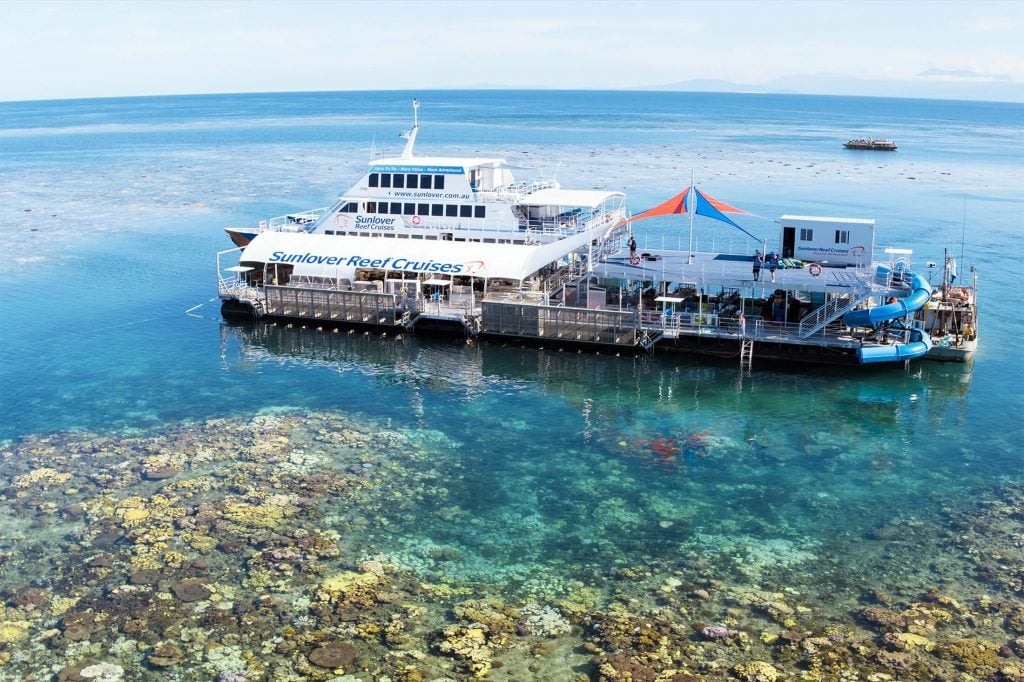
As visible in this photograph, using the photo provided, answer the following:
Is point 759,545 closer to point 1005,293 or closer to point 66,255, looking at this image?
point 1005,293

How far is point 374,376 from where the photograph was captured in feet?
150

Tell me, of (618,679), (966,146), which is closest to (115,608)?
(618,679)

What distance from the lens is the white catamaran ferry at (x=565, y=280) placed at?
1842 inches

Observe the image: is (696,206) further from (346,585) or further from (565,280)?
(346,585)

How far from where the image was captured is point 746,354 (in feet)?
155

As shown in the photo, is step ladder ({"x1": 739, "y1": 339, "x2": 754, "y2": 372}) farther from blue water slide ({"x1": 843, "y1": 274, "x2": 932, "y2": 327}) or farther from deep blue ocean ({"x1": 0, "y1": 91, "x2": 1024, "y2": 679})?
blue water slide ({"x1": 843, "y1": 274, "x2": 932, "y2": 327})

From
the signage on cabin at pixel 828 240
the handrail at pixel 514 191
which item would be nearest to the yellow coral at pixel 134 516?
the handrail at pixel 514 191

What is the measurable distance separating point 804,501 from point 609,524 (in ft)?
24.0

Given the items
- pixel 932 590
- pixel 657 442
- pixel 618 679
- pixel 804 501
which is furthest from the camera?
A: pixel 657 442

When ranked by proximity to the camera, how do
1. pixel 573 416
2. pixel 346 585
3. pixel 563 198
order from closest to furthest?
pixel 346 585
pixel 573 416
pixel 563 198

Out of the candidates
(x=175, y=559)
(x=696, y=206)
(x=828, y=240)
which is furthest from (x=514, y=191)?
(x=175, y=559)

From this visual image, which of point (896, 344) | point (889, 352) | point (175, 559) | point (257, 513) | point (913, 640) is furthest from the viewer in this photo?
point (896, 344)

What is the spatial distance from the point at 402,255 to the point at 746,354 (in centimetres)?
2119

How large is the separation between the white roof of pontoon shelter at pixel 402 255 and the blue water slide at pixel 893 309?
18011 millimetres
